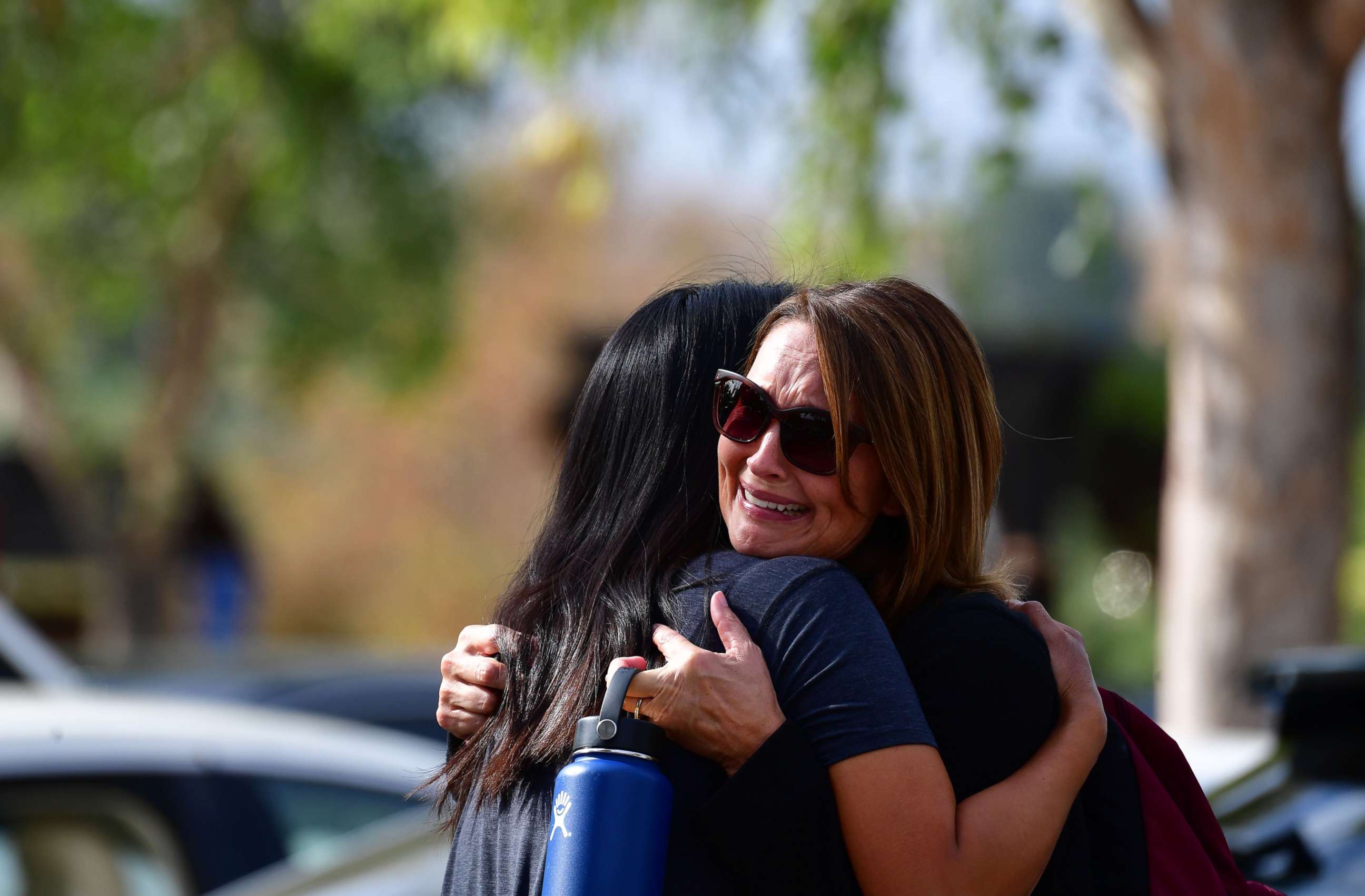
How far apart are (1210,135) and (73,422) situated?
74.0ft

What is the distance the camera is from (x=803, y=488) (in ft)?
5.77

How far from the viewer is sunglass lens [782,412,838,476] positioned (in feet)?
5.72

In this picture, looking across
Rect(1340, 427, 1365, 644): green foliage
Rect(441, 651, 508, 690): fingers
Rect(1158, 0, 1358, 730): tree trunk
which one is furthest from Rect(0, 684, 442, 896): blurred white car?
Rect(1340, 427, 1365, 644): green foliage

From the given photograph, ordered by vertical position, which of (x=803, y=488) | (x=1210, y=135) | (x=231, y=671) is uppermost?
(x=1210, y=135)

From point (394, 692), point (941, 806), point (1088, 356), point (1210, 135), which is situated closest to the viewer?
point (941, 806)

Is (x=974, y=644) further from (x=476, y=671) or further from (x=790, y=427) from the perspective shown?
(x=476, y=671)

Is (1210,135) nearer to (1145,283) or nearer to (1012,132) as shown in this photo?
(1012,132)

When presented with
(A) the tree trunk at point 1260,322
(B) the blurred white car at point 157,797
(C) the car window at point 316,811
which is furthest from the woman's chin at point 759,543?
(A) the tree trunk at point 1260,322

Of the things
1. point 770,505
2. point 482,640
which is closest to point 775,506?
point 770,505

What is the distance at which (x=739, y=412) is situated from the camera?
178 centimetres

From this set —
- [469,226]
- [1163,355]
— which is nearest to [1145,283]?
[1163,355]

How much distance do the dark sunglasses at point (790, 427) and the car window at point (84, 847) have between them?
191 centimetres

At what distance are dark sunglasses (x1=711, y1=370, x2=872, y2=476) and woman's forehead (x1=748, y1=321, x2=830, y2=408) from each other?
14mm

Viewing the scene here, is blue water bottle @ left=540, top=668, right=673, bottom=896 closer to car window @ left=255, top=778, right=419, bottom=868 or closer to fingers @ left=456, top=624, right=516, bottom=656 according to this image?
fingers @ left=456, top=624, right=516, bottom=656
